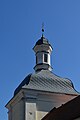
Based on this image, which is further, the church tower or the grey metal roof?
the grey metal roof

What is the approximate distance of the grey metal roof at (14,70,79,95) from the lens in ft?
105

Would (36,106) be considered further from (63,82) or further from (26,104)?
(63,82)

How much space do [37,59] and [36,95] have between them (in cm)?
485

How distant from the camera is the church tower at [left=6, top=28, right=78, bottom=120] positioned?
3133 cm

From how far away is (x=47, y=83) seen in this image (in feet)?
107

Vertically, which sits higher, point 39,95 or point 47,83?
point 47,83

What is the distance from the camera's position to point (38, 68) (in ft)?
114

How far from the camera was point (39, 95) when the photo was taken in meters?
31.9

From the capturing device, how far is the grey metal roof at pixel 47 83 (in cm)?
3203

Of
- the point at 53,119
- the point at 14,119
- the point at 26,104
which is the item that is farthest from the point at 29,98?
the point at 53,119

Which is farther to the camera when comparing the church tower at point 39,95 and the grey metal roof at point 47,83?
the grey metal roof at point 47,83

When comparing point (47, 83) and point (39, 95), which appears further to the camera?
point (47, 83)

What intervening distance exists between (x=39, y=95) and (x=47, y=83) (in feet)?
4.00

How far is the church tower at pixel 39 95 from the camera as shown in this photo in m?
31.3
